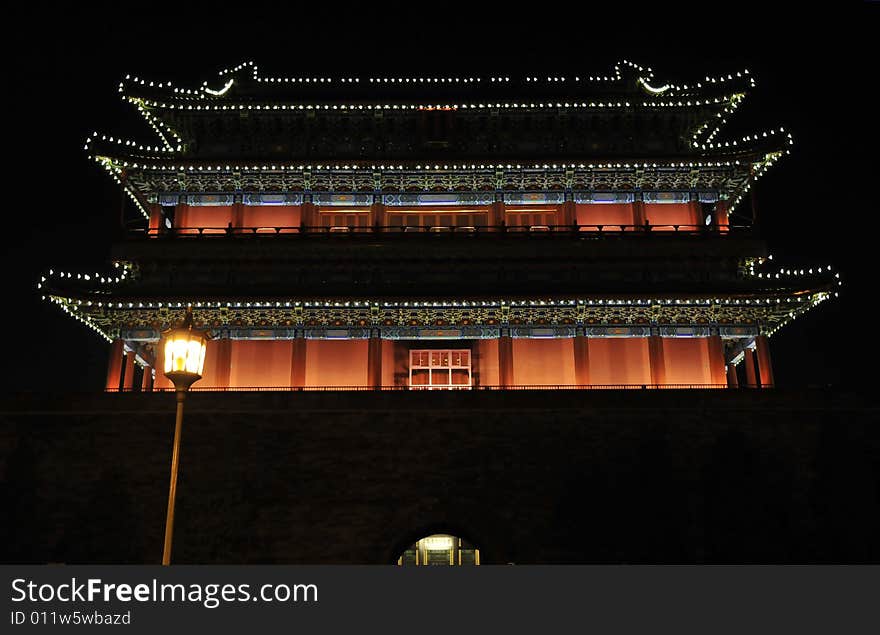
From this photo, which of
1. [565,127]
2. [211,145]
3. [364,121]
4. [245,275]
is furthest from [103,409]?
[565,127]

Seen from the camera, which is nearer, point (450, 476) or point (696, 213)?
point (450, 476)

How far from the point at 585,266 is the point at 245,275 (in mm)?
10940

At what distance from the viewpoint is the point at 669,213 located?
2642 cm

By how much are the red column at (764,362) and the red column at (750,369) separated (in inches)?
10.9

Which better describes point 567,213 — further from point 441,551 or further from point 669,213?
point 441,551

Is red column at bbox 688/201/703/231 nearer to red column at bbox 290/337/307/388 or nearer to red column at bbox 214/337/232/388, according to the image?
red column at bbox 290/337/307/388

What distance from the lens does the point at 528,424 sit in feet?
66.5

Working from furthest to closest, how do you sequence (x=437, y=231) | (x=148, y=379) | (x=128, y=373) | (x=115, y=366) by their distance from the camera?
1. (x=148, y=379)
2. (x=437, y=231)
3. (x=128, y=373)
4. (x=115, y=366)

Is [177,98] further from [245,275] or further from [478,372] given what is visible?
[478,372]

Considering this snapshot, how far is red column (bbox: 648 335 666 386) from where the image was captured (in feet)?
77.0

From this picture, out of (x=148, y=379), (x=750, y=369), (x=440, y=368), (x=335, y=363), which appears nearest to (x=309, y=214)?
(x=335, y=363)

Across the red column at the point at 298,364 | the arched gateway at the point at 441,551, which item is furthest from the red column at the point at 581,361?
the red column at the point at 298,364

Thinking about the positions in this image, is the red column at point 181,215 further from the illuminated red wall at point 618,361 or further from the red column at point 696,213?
Result: the red column at point 696,213

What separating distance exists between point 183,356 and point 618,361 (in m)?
16.9
